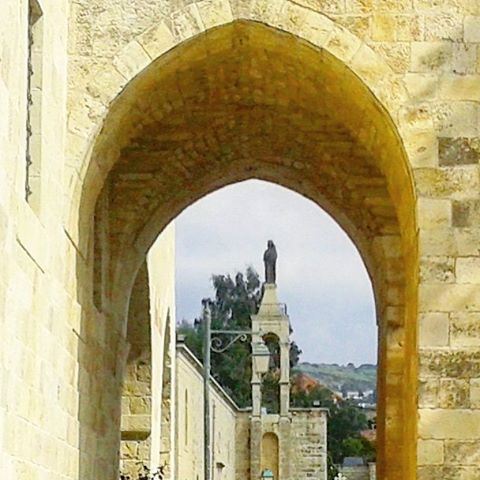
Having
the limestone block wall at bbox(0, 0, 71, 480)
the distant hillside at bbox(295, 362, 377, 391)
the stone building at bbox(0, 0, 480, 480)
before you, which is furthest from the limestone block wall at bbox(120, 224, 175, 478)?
the distant hillside at bbox(295, 362, 377, 391)

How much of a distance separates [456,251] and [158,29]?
2.38m

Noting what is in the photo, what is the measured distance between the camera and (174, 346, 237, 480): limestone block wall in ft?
77.0

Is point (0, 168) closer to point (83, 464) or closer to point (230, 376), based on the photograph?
point (83, 464)

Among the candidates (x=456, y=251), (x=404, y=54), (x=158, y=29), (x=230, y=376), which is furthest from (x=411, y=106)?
(x=230, y=376)

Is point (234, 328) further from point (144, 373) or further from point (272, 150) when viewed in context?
point (272, 150)

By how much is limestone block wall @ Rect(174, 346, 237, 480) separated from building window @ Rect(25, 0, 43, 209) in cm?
1287

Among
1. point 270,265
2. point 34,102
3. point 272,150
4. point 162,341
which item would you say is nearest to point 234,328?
point 270,265

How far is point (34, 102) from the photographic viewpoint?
9.25 m

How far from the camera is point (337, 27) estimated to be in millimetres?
10148

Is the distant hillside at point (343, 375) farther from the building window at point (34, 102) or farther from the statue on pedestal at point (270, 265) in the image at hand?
the building window at point (34, 102)

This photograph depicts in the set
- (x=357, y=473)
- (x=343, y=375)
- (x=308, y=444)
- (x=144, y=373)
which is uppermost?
(x=343, y=375)

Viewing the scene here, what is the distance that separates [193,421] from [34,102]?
57.0 feet

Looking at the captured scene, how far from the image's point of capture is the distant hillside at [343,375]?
143 m

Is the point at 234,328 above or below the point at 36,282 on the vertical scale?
above
